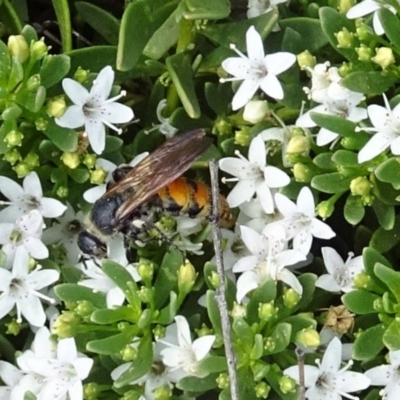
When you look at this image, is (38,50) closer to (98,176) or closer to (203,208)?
(98,176)

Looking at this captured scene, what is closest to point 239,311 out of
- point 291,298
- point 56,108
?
point 291,298

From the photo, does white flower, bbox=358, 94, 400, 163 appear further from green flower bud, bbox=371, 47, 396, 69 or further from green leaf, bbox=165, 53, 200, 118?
green leaf, bbox=165, 53, 200, 118

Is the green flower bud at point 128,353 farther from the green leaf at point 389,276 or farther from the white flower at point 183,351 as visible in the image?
the green leaf at point 389,276

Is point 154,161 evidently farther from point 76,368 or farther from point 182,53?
point 76,368

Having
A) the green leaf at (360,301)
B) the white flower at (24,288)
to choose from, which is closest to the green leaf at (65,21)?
the white flower at (24,288)

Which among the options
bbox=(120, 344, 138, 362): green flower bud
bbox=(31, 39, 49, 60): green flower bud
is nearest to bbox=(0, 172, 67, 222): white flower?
bbox=(31, 39, 49, 60): green flower bud
